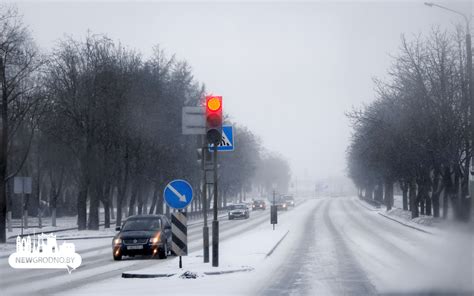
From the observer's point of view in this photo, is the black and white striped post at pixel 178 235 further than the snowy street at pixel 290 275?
Yes

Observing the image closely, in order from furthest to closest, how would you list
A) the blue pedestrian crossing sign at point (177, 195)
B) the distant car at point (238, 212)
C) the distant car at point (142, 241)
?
the distant car at point (238, 212), the distant car at point (142, 241), the blue pedestrian crossing sign at point (177, 195)

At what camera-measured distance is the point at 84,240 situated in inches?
1519

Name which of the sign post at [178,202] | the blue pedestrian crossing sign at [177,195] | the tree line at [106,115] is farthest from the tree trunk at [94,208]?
the blue pedestrian crossing sign at [177,195]

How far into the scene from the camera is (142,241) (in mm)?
24688

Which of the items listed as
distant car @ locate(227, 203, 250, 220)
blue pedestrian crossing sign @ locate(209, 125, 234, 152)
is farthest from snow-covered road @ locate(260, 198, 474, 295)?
distant car @ locate(227, 203, 250, 220)

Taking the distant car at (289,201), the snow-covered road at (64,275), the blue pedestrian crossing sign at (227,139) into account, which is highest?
the blue pedestrian crossing sign at (227,139)

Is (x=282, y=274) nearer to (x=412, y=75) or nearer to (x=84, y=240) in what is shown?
(x=84, y=240)

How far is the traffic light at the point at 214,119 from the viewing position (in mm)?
19453

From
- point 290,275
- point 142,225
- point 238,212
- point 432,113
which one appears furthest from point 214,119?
point 238,212

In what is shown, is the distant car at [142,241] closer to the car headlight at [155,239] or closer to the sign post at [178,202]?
the car headlight at [155,239]

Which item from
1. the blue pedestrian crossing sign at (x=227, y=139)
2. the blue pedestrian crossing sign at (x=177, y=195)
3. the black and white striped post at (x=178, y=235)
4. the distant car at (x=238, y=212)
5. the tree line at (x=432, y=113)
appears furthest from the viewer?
the distant car at (x=238, y=212)

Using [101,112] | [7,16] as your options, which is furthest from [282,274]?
[101,112]

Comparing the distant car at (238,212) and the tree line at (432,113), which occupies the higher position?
the tree line at (432,113)

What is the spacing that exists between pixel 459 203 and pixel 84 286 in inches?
536
